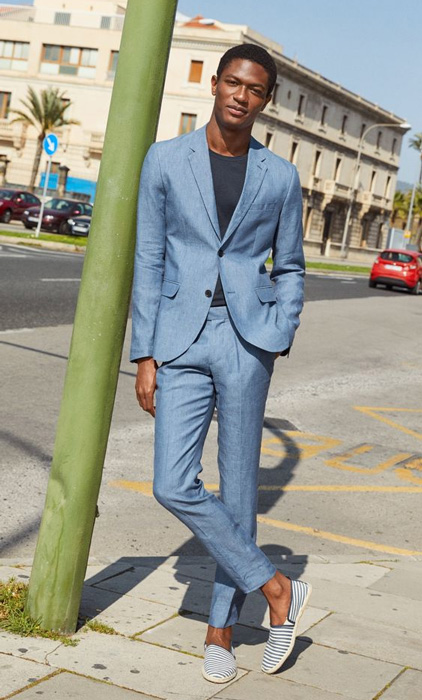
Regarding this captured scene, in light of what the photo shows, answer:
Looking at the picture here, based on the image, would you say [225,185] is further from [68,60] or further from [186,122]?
[68,60]

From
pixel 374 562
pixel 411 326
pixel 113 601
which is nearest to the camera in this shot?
pixel 113 601

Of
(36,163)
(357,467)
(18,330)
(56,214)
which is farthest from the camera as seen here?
(36,163)

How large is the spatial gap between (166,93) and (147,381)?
6191cm

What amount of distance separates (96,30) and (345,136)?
2165cm

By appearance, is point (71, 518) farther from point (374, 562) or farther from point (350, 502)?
point (350, 502)

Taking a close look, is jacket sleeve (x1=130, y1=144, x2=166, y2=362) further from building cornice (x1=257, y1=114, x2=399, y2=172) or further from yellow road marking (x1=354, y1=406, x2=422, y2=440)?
building cornice (x1=257, y1=114, x2=399, y2=172)

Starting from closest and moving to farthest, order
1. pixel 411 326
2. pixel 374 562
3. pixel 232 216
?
pixel 232 216 → pixel 374 562 → pixel 411 326

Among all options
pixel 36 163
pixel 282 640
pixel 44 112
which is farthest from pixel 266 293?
pixel 36 163

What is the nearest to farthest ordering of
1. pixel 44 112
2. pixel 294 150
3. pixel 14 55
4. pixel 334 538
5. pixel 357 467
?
pixel 334 538 → pixel 357 467 → pixel 44 112 → pixel 14 55 → pixel 294 150

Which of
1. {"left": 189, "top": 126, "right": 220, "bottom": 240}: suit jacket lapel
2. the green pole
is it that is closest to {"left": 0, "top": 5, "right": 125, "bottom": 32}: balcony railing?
the green pole

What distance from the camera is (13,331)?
39.2 ft

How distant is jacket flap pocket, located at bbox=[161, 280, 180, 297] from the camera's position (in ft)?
11.3

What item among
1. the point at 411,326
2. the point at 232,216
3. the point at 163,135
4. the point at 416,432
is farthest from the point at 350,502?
the point at 163,135

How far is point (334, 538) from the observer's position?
5930 mm
